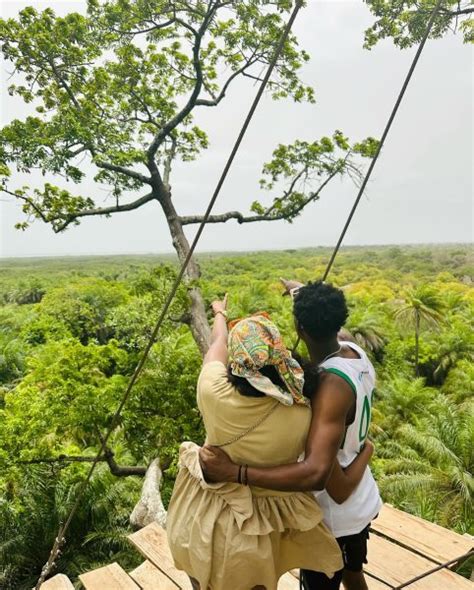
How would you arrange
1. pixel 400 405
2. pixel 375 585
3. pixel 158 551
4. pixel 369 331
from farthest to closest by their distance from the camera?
pixel 369 331 < pixel 400 405 < pixel 158 551 < pixel 375 585

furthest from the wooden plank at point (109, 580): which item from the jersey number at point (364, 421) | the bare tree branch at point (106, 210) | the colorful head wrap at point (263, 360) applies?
the bare tree branch at point (106, 210)

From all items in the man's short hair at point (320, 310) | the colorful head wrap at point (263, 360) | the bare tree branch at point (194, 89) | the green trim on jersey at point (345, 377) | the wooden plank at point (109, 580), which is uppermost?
the bare tree branch at point (194, 89)

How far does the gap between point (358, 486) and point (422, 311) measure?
1910cm

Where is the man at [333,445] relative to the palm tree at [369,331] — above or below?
above

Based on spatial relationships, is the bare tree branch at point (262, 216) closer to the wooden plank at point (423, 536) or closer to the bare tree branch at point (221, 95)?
the bare tree branch at point (221, 95)

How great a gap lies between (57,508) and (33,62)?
6.91 metres

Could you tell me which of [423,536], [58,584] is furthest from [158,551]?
[423,536]

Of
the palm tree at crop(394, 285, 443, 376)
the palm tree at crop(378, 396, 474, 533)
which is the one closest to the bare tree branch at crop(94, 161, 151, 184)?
the palm tree at crop(378, 396, 474, 533)

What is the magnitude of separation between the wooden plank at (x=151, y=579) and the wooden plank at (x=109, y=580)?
1.2 inches

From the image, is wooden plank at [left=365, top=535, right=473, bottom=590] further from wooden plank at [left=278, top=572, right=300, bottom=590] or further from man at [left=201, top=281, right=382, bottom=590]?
man at [left=201, top=281, right=382, bottom=590]

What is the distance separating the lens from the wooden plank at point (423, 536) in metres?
2.04

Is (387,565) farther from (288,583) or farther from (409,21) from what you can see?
(409,21)

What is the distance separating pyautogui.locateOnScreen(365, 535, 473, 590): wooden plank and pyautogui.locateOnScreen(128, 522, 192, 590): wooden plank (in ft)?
2.66

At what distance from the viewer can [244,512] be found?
3.64 ft
